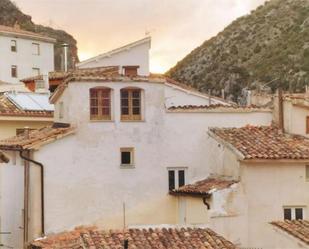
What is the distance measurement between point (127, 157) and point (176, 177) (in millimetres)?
2233

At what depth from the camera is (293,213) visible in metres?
29.2

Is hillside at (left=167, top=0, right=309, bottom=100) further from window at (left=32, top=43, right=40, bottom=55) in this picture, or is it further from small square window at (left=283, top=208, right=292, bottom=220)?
small square window at (left=283, top=208, right=292, bottom=220)

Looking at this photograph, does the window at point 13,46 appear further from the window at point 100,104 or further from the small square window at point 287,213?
the small square window at point 287,213

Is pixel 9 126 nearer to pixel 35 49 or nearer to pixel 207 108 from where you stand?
pixel 207 108

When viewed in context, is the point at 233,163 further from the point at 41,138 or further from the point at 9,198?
the point at 9,198

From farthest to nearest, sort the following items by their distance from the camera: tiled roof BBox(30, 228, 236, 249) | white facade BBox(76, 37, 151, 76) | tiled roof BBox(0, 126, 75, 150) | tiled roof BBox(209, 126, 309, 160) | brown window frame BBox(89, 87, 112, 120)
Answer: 1. white facade BBox(76, 37, 151, 76)
2. brown window frame BBox(89, 87, 112, 120)
3. tiled roof BBox(0, 126, 75, 150)
4. tiled roof BBox(209, 126, 309, 160)
5. tiled roof BBox(30, 228, 236, 249)

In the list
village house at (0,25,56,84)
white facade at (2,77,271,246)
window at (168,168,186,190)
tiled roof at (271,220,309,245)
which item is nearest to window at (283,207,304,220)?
white facade at (2,77,271,246)

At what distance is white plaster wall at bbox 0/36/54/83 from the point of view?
73.6 m

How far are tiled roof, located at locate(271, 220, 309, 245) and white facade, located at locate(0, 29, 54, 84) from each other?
53.0 m

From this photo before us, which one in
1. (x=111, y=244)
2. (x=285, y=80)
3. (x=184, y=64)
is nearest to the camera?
(x=111, y=244)

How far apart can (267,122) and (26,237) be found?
431 inches

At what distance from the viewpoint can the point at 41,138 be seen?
29.3m

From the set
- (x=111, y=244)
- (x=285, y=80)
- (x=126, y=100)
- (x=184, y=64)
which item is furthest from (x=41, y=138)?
(x=184, y=64)

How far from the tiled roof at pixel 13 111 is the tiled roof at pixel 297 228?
65.0ft
